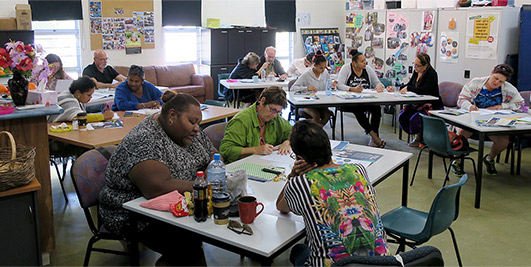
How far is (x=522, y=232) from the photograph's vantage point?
4152mm

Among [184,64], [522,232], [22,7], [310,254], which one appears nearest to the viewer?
[310,254]

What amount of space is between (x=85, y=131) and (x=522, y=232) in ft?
12.3

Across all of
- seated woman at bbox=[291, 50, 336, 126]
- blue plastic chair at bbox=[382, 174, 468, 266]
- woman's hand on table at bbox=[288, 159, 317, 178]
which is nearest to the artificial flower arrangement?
woman's hand on table at bbox=[288, 159, 317, 178]

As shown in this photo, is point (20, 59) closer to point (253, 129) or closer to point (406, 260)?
point (253, 129)

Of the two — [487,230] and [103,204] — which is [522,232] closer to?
[487,230]

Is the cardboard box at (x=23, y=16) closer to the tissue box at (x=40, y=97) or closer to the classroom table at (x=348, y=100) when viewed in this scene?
the classroom table at (x=348, y=100)

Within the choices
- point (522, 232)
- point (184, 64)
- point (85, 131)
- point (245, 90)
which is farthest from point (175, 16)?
point (522, 232)

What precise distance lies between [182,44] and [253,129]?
24.0ft

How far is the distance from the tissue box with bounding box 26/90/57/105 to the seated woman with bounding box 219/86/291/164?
1.22m

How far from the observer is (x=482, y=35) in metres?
7.48

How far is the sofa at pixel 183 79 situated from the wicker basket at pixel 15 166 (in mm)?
6466

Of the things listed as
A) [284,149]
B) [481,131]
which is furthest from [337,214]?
[481,131]

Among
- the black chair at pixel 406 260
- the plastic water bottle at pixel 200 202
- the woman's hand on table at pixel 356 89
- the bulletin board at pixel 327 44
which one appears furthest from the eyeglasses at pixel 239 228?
the bulletin board at pixel 327 44

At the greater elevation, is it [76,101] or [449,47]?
[449,47]
